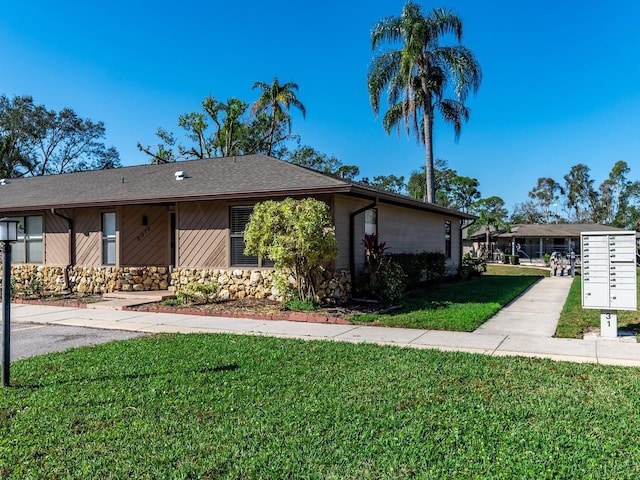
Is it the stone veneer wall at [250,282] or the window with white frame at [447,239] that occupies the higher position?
the window with white frame at [447,239]

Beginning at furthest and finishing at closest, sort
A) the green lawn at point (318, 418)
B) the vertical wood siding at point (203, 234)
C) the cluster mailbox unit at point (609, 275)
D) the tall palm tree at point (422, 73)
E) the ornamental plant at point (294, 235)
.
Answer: the tall palm tree at point (422, 73), the vertical wood siding at point (203, 234), the ornamental plant at point (294, 235), the cluster mailbox unit at point (609, 275), the green lawn at point (318, 418)

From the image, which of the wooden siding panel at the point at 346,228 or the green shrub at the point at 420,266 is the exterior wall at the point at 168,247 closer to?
the wooden siding panel at the point at 346,228

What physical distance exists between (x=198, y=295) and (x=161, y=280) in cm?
243

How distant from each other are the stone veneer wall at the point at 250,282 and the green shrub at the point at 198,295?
0.33 meters

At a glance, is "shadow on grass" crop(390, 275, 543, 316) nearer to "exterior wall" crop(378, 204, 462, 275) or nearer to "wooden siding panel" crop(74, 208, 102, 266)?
"exterior wall" crop(378, 204, 462, 275)

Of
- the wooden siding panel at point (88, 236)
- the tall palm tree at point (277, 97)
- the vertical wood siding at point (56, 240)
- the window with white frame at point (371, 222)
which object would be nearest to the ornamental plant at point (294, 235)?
the window with white frame at point (371, 222)

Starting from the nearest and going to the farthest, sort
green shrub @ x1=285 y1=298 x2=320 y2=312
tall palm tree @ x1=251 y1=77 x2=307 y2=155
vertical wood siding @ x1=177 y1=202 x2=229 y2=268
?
green shrub @ x1=285 y1=298 x2=320 y2=312 → vertical wood siding @ x1=177 y1=202 x2=229 y2=268 → tall palm tree @ x1=251 y1=77 x2=307 y2=155

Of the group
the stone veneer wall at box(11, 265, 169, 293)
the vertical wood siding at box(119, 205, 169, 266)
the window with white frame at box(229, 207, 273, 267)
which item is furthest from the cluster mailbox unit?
the vertical wood siding at box(119, 205, 169, 266)

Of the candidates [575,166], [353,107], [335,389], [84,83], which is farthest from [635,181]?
[335,389]

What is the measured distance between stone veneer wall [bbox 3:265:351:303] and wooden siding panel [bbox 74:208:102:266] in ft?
0.93

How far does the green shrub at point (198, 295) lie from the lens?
1087cm

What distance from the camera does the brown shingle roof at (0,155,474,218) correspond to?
34.8 feet

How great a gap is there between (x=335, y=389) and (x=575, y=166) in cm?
7156

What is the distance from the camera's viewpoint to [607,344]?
6629mm
